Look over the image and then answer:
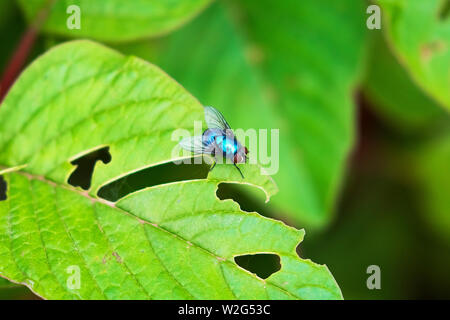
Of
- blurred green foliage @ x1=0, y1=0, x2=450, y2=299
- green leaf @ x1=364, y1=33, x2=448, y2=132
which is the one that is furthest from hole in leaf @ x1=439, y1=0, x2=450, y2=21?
green leaf @ x1=364, y1=33, x2=448, y2=132

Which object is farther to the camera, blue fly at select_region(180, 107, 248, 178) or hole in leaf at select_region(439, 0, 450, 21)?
hole in leaf at select_region(439, 0, 450, 21)

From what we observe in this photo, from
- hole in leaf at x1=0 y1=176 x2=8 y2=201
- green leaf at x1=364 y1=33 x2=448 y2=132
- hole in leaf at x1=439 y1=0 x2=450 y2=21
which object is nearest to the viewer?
hole in leaf at x1=0 y1=176 x2=8 y2=201

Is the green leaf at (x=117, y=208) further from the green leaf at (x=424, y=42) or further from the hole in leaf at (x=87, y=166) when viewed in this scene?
the green leaf at (x=424, y=42)

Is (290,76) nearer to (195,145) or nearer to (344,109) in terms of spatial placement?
(344,109)

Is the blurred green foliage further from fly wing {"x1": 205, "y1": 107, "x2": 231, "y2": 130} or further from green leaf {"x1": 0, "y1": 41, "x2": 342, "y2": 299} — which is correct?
fly wing {"x1": 205, "y1": 107, "x2": 231, "y2": 130}

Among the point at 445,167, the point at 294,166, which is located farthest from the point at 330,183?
the point at 445,167
